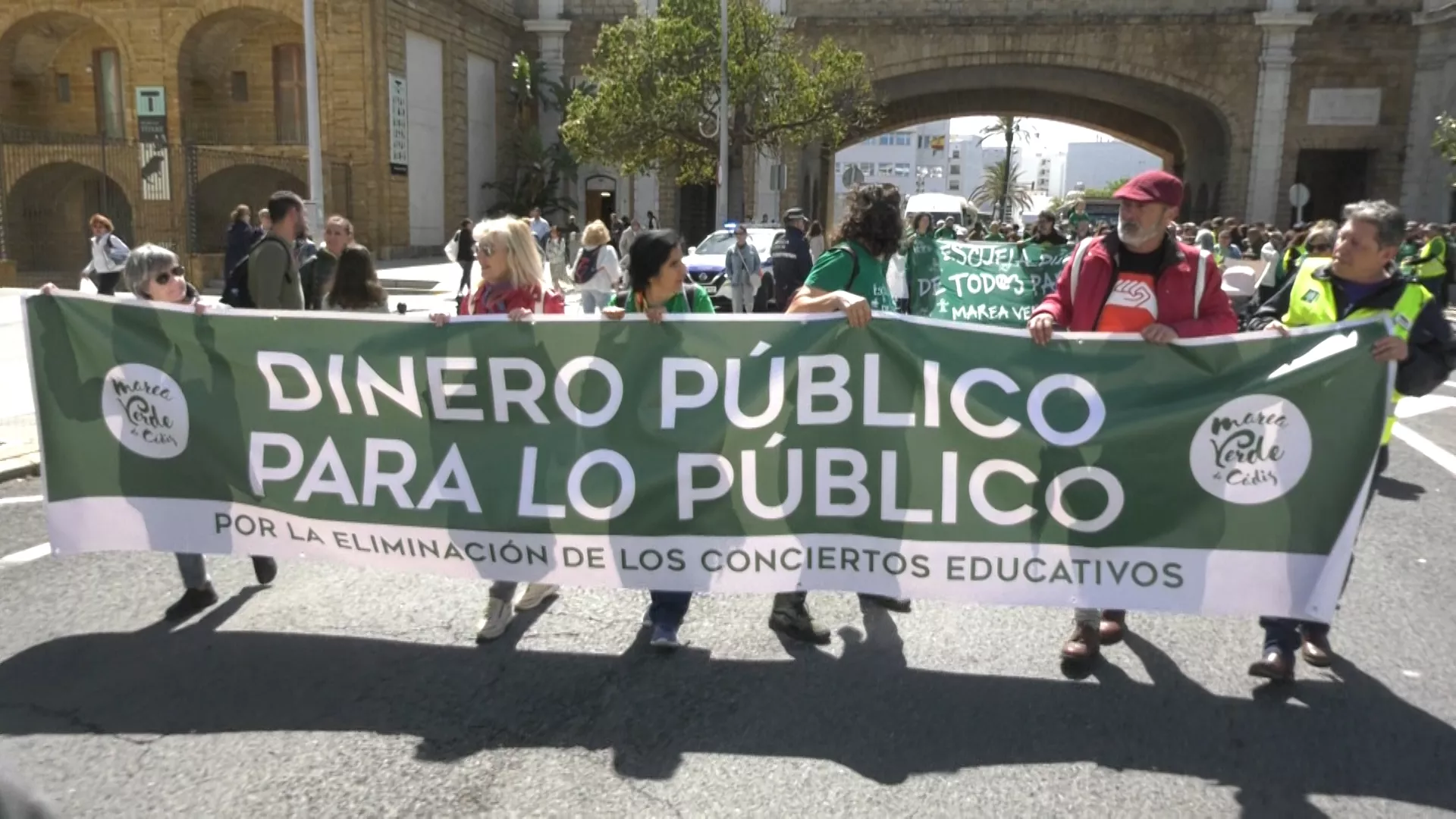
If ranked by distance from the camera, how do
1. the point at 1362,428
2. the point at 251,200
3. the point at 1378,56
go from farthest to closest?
the point at 1378,56
the point at 251,200
the point at 1362,428

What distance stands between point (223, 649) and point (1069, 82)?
43088mm

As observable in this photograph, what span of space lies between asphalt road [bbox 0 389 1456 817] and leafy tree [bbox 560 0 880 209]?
25784 millimetres

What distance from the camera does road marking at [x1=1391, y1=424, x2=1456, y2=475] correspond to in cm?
896

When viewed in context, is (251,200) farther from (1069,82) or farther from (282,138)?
(1069,82)

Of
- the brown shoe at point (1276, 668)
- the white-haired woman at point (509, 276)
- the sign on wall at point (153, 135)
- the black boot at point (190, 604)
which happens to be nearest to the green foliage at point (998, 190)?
the sign on wall at point (153, 135)

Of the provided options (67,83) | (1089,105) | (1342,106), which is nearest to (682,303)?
(67,83)

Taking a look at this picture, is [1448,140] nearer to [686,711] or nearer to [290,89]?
[686,711]

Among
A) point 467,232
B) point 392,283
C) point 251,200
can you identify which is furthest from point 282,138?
point 467,232

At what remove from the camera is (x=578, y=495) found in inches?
184

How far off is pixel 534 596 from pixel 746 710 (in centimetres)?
153

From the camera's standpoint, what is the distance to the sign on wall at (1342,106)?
3841 cm

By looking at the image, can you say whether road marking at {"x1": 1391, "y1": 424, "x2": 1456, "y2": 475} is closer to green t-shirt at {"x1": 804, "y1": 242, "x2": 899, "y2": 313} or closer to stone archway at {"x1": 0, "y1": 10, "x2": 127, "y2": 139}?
green t-shirt at {"x1": 804, "y1": 242, "x2": 899, "y2": 313}

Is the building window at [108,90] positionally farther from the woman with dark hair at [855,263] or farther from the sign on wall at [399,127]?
the woman with dark hair at [855,263]

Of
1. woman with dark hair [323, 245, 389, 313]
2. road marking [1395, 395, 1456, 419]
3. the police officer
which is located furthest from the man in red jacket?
road marking [1395, 395, 1456, 419]
